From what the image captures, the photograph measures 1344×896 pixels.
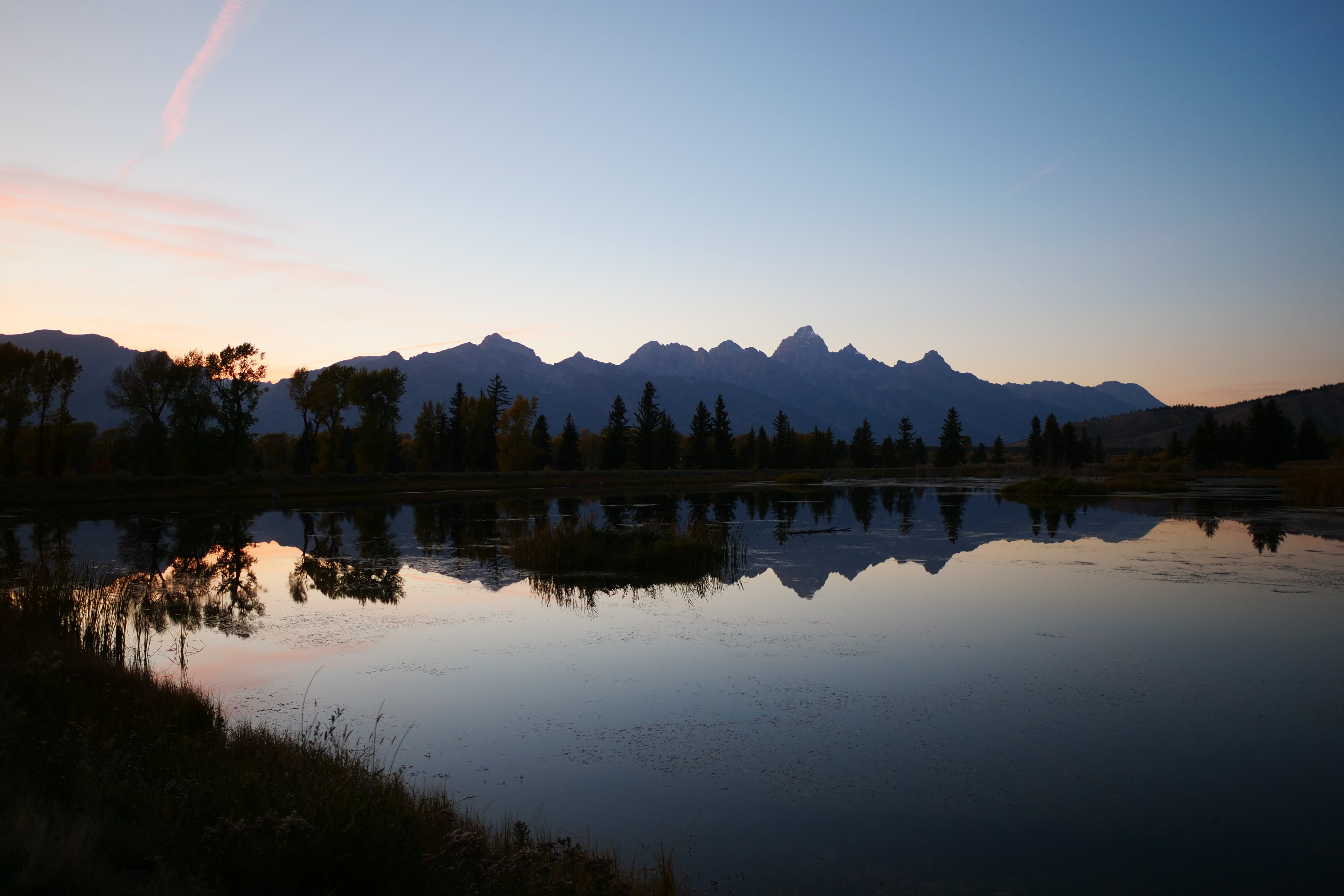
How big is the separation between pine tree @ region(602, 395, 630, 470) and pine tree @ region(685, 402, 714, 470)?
25.9ft

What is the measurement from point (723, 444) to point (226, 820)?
306 ft

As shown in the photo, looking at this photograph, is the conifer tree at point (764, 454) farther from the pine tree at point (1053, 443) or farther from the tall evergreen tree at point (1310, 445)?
the tall evergreen tree at point (1310, 445)

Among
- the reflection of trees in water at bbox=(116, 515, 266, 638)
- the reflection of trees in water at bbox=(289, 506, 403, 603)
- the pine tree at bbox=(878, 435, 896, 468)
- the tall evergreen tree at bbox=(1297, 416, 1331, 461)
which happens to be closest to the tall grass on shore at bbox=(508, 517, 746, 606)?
the reflection of trees in water at bbox=(289, 506, 403, 603)

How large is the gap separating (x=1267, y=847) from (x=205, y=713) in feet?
33.1

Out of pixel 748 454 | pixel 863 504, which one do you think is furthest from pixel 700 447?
pixel 863 504

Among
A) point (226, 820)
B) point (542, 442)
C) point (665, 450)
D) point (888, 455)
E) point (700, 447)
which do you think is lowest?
point (226, 820)

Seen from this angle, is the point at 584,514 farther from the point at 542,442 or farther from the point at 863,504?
the point at 542,442

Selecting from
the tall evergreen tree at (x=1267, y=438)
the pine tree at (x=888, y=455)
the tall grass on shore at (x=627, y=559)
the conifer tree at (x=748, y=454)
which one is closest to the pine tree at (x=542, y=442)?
the conifer tree at (x=748, y=454)

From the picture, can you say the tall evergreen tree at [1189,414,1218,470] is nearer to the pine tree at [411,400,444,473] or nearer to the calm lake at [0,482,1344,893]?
the calm lake at [0,482,1344,893]

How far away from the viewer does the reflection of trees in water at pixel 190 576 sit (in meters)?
15.3

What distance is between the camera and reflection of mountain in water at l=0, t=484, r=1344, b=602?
70.7 ft

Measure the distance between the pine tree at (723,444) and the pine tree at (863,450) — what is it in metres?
25.3

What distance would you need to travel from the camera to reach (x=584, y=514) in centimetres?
3950

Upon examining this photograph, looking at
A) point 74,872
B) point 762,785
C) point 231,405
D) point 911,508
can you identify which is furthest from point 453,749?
point 231,405
